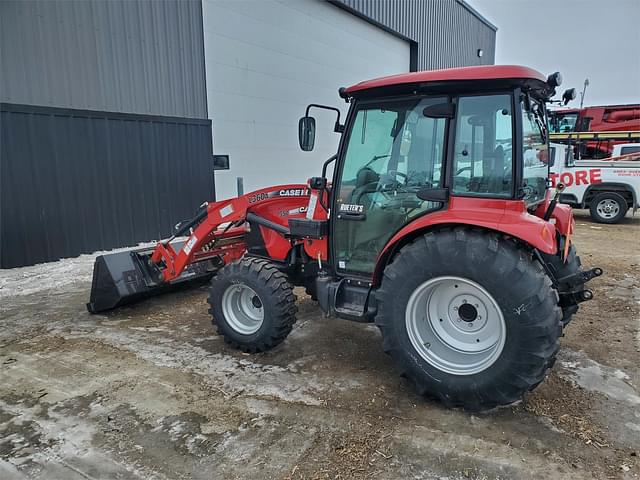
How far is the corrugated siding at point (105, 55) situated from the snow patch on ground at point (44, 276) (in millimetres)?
2306

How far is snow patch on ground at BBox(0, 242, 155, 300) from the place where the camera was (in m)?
5.64

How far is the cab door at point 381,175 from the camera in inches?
120

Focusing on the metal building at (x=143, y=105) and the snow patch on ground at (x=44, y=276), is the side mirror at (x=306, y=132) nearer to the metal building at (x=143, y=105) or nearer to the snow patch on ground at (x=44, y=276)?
the snow patch on ground at (x=44, y=276)

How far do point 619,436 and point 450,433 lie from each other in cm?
95

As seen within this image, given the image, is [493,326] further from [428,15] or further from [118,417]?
[428,15]

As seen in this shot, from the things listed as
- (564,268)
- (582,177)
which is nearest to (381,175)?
(564,268)

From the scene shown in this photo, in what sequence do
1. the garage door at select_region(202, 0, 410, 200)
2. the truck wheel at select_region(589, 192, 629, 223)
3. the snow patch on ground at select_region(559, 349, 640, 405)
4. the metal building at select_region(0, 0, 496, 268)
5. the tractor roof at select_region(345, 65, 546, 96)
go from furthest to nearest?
the truck wheel at select_region(589, 192, 629, 223)
the garage door at select_region(202, 0, 410, 200)
the metal building at select_region(0, 0, 496, 268)
the snow patch on ground at select_region(559, 349, 640, 405)
the tractor roof at select_region(345, 65, 546, 96)

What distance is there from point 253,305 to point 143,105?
5543 mm

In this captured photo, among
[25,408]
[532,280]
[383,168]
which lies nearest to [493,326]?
[532,280]

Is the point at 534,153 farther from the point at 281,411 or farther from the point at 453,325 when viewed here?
the point at 281,411

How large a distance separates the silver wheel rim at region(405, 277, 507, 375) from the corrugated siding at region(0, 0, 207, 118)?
629 cm

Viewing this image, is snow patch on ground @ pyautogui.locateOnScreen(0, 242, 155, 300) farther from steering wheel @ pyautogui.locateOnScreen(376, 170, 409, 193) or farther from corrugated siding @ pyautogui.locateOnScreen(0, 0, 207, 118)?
steering wheel @ pyautogui.locateOnScreen(376, 170, 409, 193)

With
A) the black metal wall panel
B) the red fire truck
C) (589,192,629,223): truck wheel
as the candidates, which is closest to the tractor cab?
the black metal wall panel

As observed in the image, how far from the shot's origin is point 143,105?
791 centimetres
